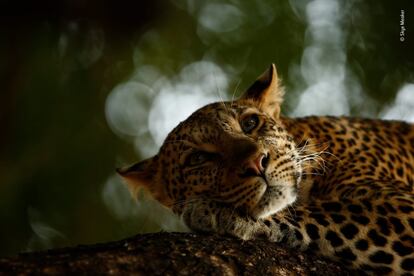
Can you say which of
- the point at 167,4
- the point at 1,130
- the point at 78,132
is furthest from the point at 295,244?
the point at 78,132

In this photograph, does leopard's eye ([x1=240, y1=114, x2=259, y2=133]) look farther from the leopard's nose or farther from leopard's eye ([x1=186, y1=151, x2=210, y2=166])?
the leopard's nose

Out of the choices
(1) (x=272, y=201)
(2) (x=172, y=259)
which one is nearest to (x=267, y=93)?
(1) (x=272, y=201)

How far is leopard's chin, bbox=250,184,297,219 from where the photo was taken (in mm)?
5074

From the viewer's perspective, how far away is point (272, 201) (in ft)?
16.9

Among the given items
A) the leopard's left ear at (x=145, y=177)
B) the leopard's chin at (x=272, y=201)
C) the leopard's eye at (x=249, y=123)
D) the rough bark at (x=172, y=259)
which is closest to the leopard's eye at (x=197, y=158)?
the leopard's eye at (x=249, y=123)

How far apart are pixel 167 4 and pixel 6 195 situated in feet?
10.1

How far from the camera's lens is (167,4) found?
853 centimetres

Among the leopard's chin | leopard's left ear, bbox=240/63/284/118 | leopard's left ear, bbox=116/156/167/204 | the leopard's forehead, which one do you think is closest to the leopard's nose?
the leopard's chin

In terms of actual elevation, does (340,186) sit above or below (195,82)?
below

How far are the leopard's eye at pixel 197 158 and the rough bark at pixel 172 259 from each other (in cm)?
171

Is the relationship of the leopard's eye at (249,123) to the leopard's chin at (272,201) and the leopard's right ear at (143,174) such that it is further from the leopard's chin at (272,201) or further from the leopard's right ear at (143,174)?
the leopard's right ear at (143,174)

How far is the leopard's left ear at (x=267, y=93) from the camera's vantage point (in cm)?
667

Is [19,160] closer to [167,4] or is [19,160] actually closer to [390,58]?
[167,4]

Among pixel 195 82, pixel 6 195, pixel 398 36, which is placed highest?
pixel 398 36
